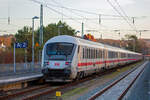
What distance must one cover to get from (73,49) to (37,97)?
579 centimetres

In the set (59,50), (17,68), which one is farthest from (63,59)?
(17,68)

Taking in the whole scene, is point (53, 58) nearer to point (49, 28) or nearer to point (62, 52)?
point (62, 52)

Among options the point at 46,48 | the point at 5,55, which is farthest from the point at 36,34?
the point at 46,48

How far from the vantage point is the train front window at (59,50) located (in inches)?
687

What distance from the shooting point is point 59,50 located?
17812 mm

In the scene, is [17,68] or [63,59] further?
[17,68]

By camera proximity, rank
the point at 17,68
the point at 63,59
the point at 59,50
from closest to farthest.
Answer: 1. the point at 63,59
2. the point at 59,50
3. the point at 17,68

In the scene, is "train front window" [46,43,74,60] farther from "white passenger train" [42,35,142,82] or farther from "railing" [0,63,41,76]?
"railing" [0,63,41,76]

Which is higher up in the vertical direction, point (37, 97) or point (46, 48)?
point (46, 48)

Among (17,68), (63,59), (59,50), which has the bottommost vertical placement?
(17,68)

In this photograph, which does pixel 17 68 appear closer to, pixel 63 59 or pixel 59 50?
pixel 59 50

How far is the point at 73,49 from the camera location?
17875 millimetres

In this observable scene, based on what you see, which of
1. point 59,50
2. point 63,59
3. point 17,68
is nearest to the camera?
point 63,59

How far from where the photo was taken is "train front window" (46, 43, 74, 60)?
687 inches
